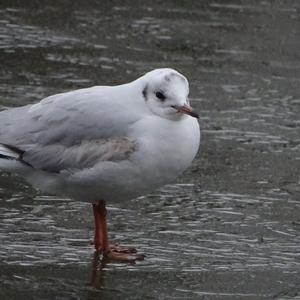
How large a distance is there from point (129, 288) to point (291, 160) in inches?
95.7

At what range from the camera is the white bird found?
5.93 meters

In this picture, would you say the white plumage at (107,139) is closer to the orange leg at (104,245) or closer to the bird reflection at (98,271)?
the orange leg at (104,245)

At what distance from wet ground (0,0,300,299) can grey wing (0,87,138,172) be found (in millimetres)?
461

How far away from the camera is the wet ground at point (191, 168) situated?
583cm

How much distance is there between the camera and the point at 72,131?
6.13 meters

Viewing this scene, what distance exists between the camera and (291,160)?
7.78 m

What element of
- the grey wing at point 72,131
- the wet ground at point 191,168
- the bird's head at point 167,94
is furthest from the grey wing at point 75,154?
the wet ground at point 191,168

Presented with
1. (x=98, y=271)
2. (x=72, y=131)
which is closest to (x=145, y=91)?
(x=72, y=131)

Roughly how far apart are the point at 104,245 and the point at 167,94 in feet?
2.83

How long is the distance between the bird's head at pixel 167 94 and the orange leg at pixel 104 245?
647mm

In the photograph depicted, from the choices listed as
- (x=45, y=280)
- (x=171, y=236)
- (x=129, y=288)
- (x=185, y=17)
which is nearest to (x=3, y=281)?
(x=45, y=280)

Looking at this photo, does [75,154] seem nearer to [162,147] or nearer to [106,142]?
[106,142]

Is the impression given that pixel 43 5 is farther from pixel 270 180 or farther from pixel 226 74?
pixel 270 180

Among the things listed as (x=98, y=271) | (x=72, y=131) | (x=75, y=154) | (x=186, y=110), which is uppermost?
(x=186, y=110)
